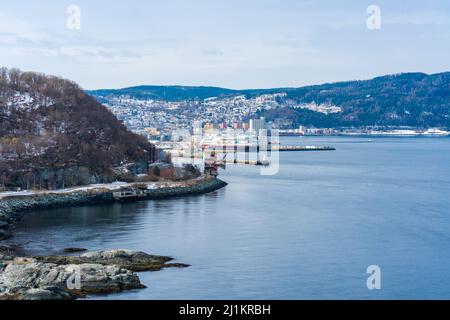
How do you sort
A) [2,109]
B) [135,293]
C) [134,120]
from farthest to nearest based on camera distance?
[134,120] < [2,109] < [135,293]

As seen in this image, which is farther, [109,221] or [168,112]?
[168,112]

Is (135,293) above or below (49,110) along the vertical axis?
below

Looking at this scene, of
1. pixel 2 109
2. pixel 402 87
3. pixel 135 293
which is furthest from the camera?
pixel 402 87

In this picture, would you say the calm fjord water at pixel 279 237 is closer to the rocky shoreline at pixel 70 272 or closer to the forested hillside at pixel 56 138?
the rocky shoreline at pixel 70 272

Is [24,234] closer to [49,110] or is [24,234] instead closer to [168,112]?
[49,110]

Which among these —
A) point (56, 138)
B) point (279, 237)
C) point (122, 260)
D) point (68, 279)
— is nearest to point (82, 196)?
point (56, 138)

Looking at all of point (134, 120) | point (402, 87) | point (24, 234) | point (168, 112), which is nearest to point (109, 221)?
point (24, 234)

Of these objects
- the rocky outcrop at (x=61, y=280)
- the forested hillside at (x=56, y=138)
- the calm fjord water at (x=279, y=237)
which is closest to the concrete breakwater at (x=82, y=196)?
the calm fjord water at (x=279, y=237)

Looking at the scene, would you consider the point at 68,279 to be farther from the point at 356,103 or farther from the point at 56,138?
the point at 356,103
